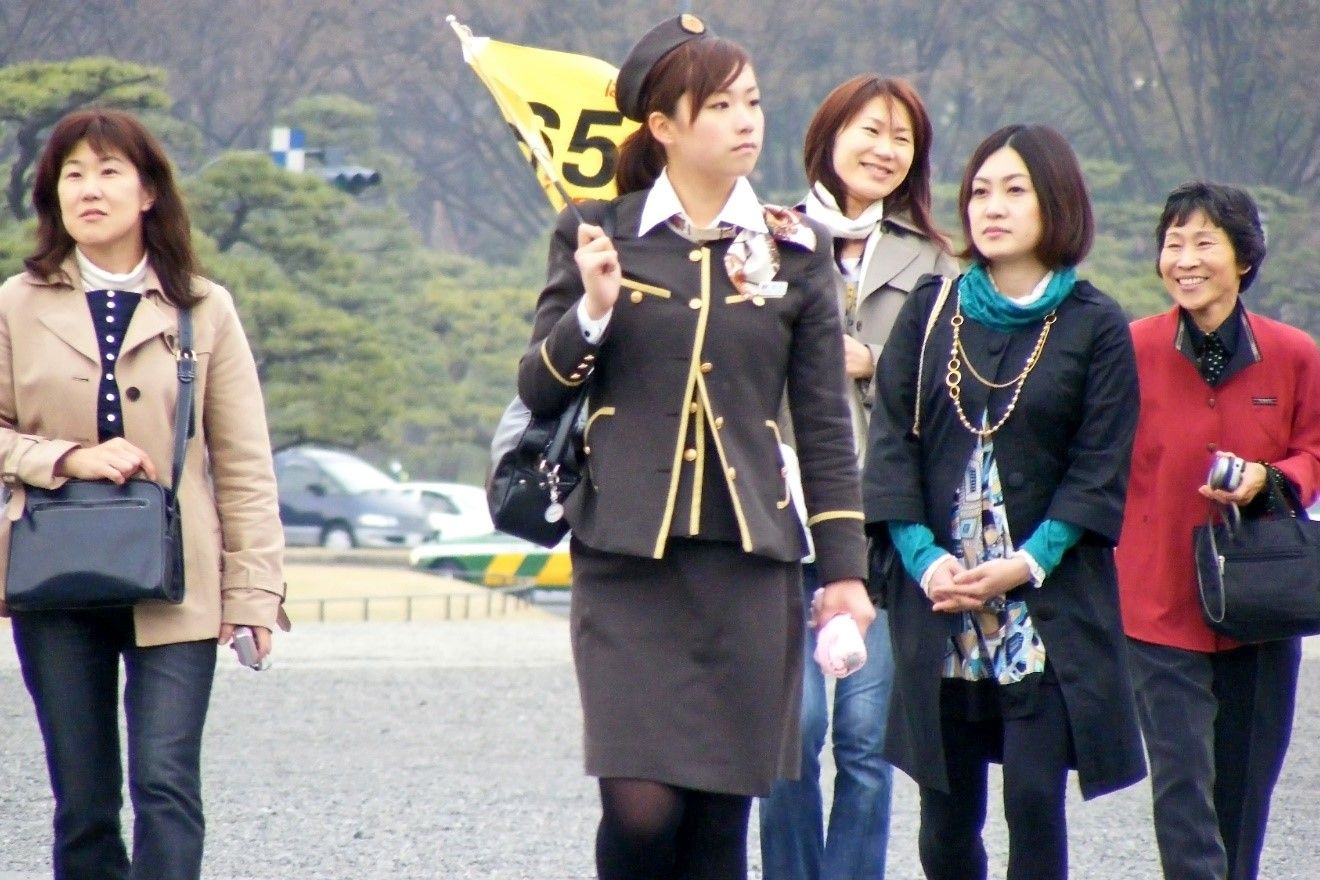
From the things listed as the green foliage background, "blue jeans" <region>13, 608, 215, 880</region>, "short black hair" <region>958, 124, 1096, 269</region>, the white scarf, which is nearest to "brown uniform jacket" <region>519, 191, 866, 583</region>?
"short black hair" <region>958, 124, 1096, 269</region>

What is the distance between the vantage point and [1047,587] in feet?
12.4

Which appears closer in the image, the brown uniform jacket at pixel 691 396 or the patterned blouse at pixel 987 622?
the brown uniform jacket at pixel 691 396

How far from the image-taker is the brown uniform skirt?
3279mm

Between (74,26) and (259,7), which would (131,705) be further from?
(259,7)

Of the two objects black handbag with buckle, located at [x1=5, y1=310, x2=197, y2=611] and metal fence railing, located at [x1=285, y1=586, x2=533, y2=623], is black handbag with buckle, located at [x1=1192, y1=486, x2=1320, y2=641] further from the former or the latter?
metal fence railing, located at [x1=285, y1=586, x2=533, y2=623]

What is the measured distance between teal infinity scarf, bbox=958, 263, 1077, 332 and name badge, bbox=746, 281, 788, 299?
2.12 feet

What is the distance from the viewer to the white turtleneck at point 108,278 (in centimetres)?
385

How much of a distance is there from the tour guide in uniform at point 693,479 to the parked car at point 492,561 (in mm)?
18780

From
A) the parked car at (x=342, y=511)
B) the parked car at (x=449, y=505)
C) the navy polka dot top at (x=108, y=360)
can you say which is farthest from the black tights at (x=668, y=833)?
the parked car at (x=342, y=511)

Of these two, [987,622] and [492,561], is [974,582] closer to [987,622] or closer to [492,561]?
[987,622]

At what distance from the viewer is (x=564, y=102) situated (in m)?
4.24

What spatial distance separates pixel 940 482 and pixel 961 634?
0.27 meters

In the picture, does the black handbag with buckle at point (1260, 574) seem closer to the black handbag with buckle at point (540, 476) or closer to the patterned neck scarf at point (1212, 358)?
the patterned neck scarf at point (1212, 358)

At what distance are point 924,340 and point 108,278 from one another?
1465 millimetres
